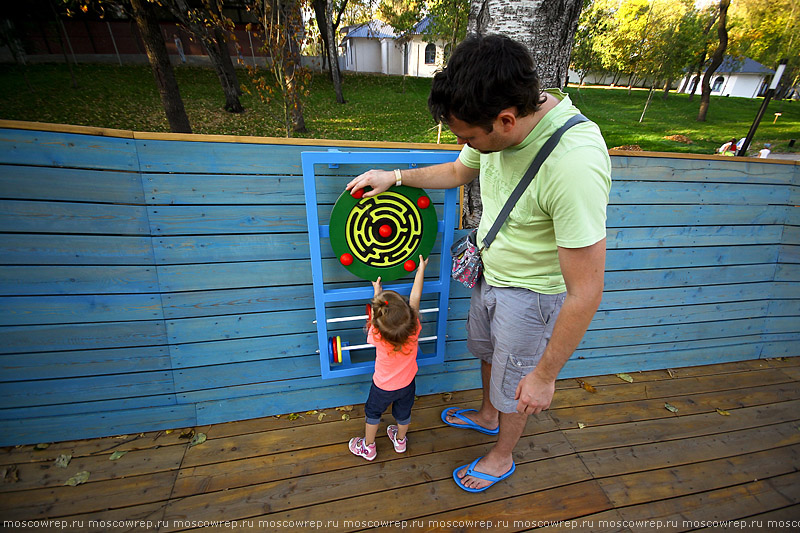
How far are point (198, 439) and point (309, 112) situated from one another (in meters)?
11.8

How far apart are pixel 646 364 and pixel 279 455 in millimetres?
2640

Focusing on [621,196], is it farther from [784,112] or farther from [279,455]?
[784,112]

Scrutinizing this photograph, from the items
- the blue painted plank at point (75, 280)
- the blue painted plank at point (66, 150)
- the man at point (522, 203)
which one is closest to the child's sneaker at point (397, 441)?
the man at point (522, 203)

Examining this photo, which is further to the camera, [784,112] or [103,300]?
[784,112]

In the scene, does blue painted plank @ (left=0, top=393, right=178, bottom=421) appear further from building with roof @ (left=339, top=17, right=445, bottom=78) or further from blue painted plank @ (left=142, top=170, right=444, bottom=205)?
building with roof @ (left=339, top=17, right=445, bottom=78)

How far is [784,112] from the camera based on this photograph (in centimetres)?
2053

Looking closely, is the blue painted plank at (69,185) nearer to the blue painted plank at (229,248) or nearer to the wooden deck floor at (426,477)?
the blue painted plank at (229,248)

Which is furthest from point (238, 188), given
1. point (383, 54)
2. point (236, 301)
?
point (383, 54)

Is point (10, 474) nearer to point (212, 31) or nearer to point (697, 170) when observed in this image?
point (697, 170)

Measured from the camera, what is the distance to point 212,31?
8406 millimetres

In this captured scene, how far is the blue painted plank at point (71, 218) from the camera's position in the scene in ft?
5.02

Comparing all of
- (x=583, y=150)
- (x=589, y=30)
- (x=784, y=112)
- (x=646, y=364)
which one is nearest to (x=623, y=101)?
(x=589, y=30)

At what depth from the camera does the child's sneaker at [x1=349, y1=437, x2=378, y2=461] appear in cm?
186

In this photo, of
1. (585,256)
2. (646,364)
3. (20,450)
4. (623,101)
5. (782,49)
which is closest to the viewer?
(585,256)
